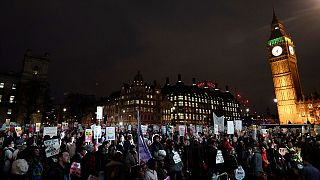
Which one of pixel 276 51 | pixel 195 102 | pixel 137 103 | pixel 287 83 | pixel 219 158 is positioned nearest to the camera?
pixel 219 158

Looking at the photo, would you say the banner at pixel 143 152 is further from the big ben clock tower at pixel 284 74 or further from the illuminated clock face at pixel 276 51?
the illuminated clock face at pixel 276 51

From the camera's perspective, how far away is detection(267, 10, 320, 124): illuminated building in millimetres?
83519

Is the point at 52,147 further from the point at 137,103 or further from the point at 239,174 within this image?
the point at 137,103

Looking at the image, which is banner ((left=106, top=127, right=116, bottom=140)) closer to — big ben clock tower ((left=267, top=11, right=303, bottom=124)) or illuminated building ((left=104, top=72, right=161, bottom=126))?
illuminated building ((left=104, top=72, right=161, bottom=126))

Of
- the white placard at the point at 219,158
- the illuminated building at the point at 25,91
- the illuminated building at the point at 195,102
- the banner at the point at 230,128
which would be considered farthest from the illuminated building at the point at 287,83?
the white placard at the point at 219,158

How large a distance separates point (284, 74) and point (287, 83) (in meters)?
3.81

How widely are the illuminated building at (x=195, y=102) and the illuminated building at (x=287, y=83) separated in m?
38.9

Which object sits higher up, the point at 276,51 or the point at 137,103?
the point at 276,51

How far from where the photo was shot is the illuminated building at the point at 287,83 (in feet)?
274

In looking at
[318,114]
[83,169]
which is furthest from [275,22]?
[83,169]

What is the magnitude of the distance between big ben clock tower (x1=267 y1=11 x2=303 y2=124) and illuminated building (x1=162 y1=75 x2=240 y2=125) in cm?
3855

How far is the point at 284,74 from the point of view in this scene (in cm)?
9269

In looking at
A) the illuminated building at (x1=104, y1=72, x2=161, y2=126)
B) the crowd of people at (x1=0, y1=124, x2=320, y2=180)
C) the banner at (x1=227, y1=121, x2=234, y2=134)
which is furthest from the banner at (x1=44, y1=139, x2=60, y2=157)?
the illuminated building at (x1=104, y1=72, x2=161, y2=126)

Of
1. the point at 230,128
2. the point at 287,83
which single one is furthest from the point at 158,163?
the point at 287,83
